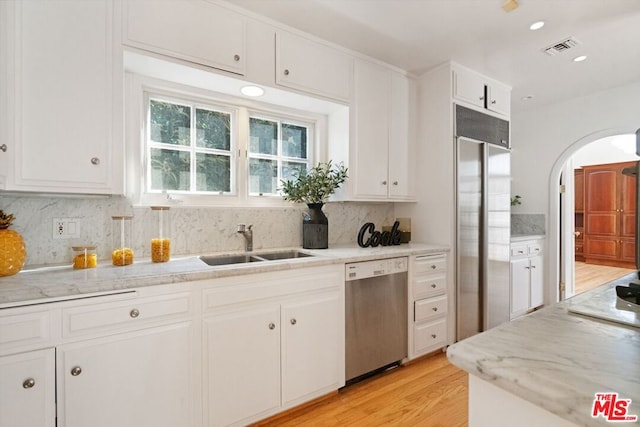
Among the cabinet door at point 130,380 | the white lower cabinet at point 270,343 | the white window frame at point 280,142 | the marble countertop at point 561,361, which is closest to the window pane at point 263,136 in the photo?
the white window frame at point 280,142

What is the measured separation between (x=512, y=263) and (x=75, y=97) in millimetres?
3940

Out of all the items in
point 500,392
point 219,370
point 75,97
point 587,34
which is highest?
point 587,34

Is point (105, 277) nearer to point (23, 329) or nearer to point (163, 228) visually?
point (23, 329)

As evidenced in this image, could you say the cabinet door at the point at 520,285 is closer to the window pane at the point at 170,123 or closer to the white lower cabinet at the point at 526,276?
the white lower cabinet at the point at 526,276

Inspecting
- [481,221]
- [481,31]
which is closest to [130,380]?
[481,221]

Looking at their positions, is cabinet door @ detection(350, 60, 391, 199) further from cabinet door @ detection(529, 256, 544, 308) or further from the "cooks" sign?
cabinet door @ detection(529, 256, 544, 308)

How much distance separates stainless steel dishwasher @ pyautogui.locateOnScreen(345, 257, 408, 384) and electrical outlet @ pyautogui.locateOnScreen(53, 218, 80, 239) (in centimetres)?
164

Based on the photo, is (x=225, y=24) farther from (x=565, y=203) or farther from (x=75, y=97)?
(x=565, y=203)

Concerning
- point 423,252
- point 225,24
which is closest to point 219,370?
point 423,252

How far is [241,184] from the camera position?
92.9 inches

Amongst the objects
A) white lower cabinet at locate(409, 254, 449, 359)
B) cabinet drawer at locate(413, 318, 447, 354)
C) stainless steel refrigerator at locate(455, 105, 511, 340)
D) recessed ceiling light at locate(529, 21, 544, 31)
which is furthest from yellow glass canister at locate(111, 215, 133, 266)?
recessed ceiling light at locate(529, 21, 544, 31)

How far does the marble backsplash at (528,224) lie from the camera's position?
153 inches

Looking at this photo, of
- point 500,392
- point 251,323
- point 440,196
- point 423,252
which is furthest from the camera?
point 440,196

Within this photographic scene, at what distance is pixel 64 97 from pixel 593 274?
7991 millimetres
